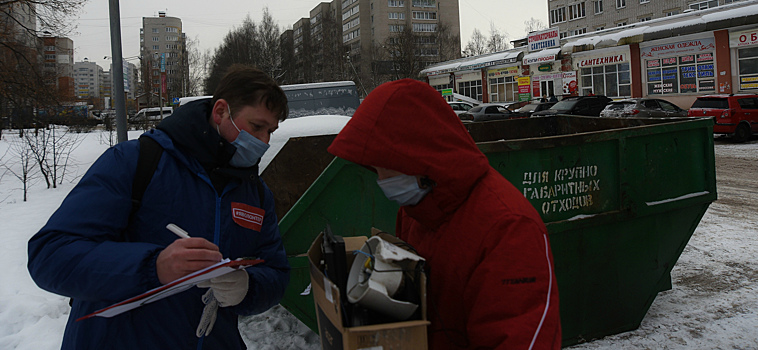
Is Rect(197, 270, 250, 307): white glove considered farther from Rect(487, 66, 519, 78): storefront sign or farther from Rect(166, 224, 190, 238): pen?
Rect(487, 66, 519, 78): storefront sign

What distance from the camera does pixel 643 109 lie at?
21.4m

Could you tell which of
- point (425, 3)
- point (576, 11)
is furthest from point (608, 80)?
point (425, 3)

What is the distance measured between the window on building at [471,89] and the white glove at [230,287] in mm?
47700

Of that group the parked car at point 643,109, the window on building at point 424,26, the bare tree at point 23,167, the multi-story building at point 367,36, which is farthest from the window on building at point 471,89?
the window on building at point 424,26

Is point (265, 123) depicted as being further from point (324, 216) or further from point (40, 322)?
point (40, 322)

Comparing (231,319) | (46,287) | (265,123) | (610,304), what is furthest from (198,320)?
(610,304)

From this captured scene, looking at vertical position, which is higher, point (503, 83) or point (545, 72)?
point (503, 83)

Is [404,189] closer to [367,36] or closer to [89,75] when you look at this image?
[367,36]

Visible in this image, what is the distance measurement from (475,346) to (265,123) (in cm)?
116

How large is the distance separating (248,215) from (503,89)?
4526cm

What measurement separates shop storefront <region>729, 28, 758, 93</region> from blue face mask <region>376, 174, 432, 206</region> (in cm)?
3129

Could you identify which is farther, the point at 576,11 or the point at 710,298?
the point at 576,11

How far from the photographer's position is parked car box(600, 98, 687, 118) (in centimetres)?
2125

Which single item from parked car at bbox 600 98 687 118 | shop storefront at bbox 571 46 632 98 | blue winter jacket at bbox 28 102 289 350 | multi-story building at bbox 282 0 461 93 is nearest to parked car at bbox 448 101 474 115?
shop storefront at bbox 571 46 632 98
